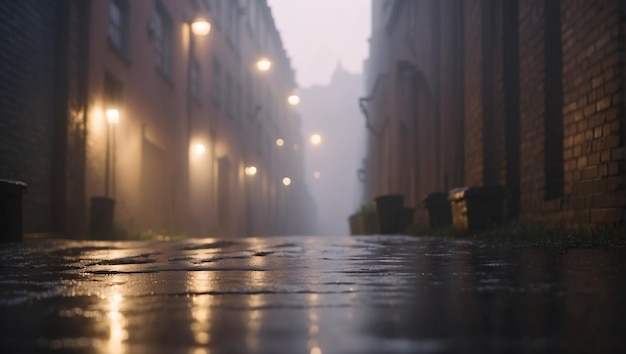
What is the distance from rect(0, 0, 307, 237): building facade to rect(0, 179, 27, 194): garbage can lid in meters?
1.92

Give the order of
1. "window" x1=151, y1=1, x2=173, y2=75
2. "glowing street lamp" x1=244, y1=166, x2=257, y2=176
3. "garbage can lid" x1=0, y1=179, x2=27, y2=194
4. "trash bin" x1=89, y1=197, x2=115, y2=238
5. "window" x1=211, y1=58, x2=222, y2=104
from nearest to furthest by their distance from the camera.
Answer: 1. "garbage can lid" x1=0, y1=179, x2=27, y2=194
2. "trash bin" x1=89, y1=197, x2=115, y2=238
3. "window" x1=151, y1=1, x2=173, y2=75
4. "window" x1=211, y1=58, x2=222, y2=104
5. "glowing street lamp" x1=244, y1=166, x2=257, y2=176

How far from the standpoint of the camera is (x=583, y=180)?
18.3 feet

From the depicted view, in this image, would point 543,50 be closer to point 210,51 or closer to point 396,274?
point 396,274

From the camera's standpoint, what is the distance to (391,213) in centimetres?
1342

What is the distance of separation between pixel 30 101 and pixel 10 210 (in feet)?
9.54

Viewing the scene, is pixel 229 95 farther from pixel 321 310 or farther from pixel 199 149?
pixel 321 310

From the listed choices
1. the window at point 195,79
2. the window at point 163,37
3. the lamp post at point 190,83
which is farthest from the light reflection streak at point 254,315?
the window at point 195,79

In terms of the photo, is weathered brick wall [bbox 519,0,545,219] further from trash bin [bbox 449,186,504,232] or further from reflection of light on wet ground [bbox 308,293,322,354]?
reflection of light on wet ground [bbox 308,293,322,354]

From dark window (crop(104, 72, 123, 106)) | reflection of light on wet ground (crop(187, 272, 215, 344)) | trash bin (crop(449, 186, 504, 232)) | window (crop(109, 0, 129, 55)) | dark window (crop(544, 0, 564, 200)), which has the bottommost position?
reflection of light on wet ground (crop(187, 272, 215, 344))

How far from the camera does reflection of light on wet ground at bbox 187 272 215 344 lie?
1363 millimetres

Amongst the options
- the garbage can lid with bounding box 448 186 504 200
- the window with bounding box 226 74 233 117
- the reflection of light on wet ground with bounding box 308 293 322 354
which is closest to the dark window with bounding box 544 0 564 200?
the garbage can lid with bounding box 448 186 504 200

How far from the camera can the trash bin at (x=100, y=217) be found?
10.4 meters

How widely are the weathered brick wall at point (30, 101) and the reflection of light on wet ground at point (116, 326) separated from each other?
7355 mm

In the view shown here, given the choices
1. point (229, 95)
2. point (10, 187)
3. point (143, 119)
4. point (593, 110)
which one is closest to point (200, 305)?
point (593, 110)
